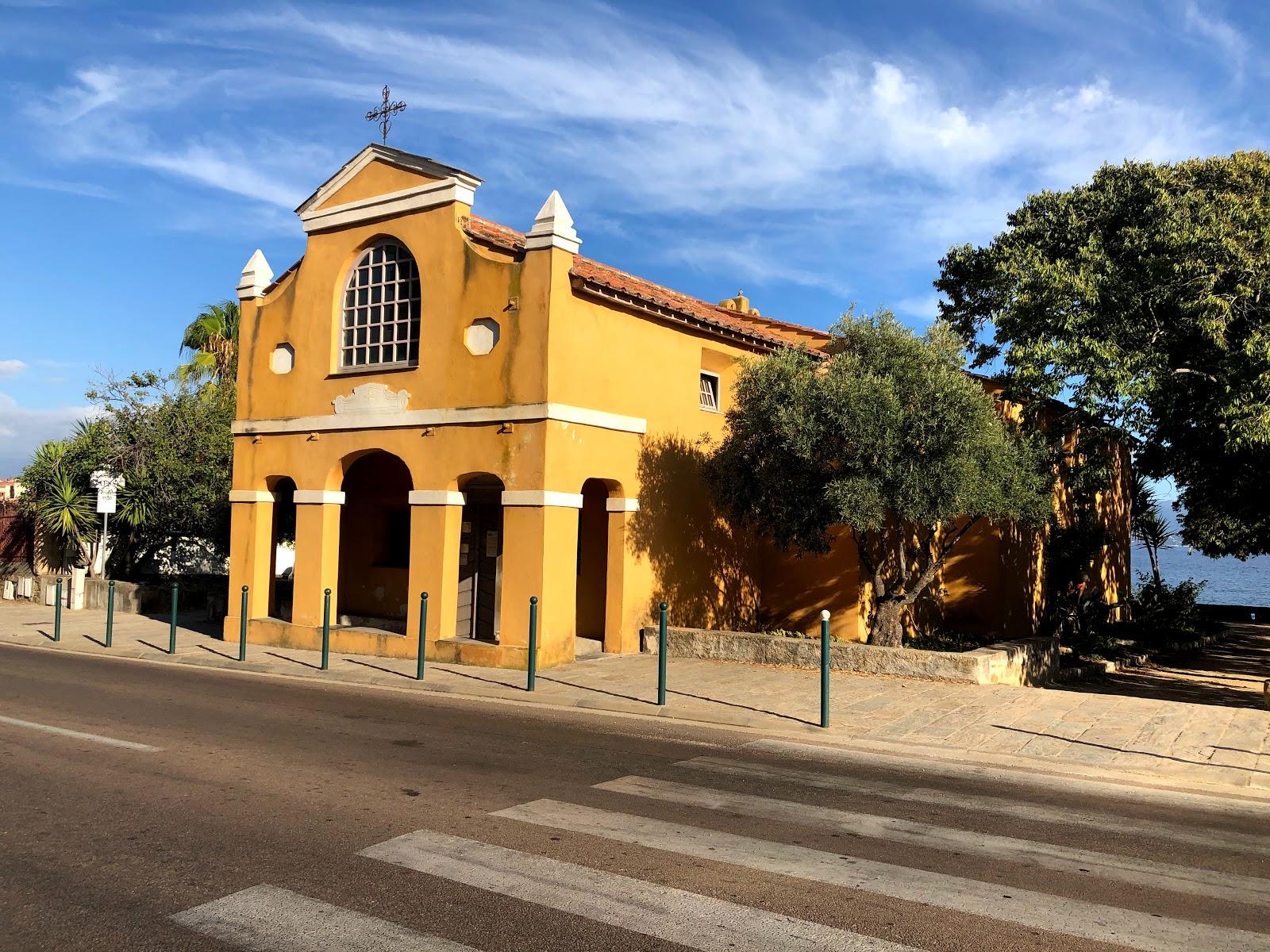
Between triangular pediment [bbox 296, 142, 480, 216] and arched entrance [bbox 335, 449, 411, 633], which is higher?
triangular pediment [bbox 296, 142, 480, 216]

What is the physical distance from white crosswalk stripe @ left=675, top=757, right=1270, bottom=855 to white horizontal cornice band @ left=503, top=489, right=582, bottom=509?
20.3ft

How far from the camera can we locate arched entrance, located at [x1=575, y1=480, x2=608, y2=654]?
16672 millimetres

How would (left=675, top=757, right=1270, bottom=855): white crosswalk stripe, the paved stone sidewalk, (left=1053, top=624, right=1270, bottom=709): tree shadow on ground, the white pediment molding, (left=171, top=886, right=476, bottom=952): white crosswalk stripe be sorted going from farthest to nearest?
1. the white pediment molding
2. (left=1053, top=624, right=1270, bottom=709): tree shadow on ground
3. the paved stone sidewalk
4. (left=675, top=757, right=1270, bottom=855): white crosswalk stripe
5. (left=171, top=886, right=476, bottom=952): white crosswalk stripe

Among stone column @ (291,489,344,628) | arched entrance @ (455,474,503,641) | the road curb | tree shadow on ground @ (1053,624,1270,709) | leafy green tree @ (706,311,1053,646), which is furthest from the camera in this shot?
stone column @ (291,489,344,628)

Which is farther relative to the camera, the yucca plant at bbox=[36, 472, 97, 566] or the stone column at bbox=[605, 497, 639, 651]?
the yucca plant at bbox=[36, 472, 97, 566]

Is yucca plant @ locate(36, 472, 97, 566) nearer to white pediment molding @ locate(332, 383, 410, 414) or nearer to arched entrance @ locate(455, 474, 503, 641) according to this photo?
white pediment molding @ locate(332, 383, 410, 414)

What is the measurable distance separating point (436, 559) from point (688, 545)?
14.6 ft

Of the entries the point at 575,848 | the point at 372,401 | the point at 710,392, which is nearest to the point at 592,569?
the point at 710,392

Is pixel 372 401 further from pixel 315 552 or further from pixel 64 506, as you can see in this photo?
pixel 64 506

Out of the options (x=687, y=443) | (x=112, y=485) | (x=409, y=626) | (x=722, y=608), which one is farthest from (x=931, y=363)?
(x=112, y=485)

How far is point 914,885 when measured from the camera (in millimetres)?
5160

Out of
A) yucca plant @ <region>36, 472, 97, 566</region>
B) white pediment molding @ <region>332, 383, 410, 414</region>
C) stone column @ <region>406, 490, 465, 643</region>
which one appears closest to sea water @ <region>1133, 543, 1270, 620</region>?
stone column @ <region>406, 490, 465, 643</region>

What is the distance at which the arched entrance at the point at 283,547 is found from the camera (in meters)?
18.3

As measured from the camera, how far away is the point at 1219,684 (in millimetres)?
16562
